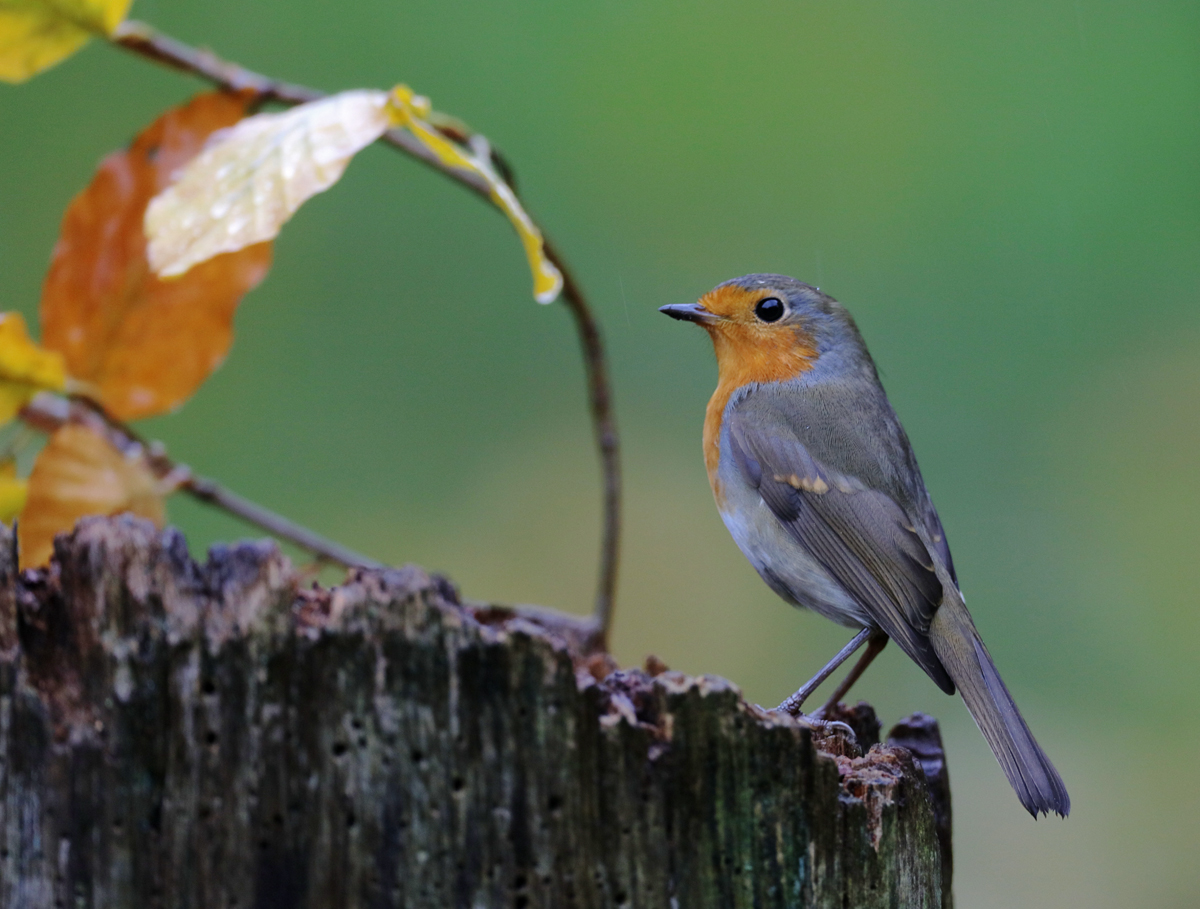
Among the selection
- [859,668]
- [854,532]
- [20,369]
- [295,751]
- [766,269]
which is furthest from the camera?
[766,269]

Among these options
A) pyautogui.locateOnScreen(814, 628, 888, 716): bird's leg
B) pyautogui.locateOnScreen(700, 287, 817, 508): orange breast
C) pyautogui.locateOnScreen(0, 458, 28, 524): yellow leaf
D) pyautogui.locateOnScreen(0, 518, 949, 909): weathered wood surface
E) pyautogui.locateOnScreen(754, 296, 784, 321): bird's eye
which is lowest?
pyautogui.locateOnScreen(0, 518, 949, 909): weathered wood surface

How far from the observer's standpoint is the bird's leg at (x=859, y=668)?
2.04 metres

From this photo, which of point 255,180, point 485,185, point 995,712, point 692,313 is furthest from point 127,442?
point 995,712

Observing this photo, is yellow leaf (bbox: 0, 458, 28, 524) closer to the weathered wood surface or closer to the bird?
the weathered wood surface

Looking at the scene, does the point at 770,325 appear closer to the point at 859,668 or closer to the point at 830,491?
the point at 830,491

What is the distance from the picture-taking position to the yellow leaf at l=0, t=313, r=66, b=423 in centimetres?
195

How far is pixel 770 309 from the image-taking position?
3.03 metres

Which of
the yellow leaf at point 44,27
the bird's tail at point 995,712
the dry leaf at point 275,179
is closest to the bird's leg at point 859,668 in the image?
the bird's tail at point 995,712

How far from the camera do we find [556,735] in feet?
4.28

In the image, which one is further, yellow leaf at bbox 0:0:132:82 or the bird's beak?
the bird's beak

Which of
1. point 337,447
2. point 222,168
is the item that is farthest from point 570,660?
point 337,447

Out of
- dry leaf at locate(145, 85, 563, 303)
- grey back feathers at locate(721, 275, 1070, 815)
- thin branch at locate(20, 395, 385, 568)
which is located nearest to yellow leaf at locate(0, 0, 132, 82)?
dry leaf at locate(145, 85, 563, 303)

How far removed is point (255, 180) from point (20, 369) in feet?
1.77

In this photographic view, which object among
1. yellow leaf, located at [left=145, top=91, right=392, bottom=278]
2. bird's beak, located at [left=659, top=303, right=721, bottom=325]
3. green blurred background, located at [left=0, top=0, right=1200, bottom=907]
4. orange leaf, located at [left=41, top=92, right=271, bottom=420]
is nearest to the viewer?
yellow leaf, located at [left=145, top=91, right=392, bottom=278]
